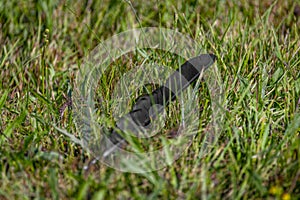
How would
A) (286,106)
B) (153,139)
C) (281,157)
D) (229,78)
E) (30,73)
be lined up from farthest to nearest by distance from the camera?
1. (30,73)
2. (229,78)
3. (286,106)
4. (153,139)
5. (281,157)

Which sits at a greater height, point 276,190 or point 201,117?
point 201,117

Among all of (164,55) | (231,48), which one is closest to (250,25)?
(231,48)

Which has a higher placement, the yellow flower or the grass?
the grass

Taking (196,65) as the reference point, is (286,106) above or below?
below

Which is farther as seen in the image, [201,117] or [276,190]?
[201,117]

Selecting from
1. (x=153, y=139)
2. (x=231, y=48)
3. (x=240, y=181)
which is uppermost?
(x=231, y=48)

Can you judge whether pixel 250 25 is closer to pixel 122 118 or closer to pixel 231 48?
pixel 231 48

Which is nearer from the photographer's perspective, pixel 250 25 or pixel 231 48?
pixel 231 48

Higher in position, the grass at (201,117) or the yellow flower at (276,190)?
the grass at (201,117)
